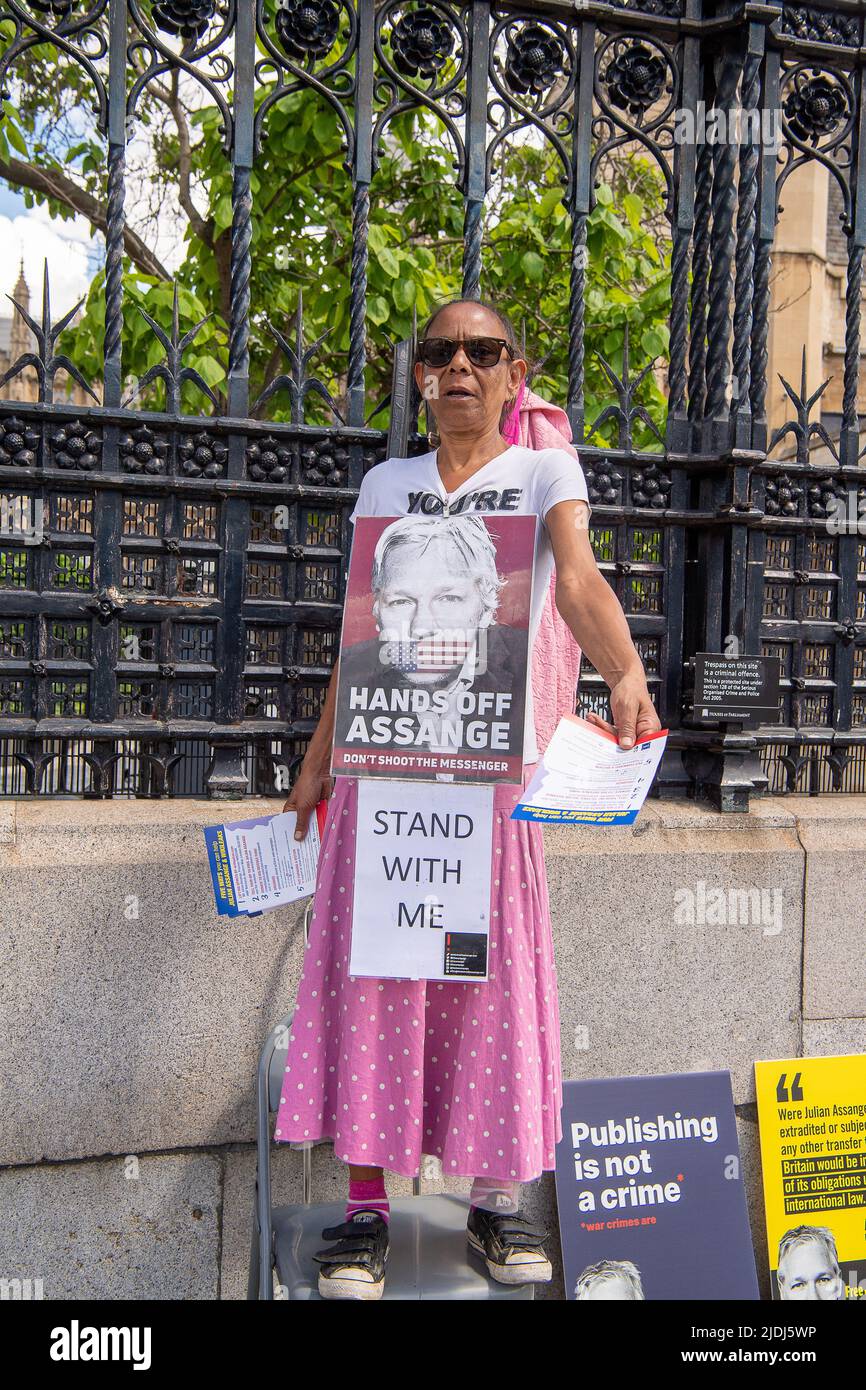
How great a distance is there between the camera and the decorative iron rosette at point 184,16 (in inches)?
136

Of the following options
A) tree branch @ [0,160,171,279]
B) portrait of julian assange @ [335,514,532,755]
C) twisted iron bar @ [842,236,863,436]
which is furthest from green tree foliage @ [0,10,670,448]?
portrait of julian assange @ [335,514,532,755]

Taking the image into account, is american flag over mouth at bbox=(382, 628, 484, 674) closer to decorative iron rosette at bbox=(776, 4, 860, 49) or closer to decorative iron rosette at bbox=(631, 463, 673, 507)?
decorative iron rosette at bbox=(631, 463, 673, 507)

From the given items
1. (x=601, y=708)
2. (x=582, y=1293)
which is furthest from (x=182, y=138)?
(x=582, y=1293)

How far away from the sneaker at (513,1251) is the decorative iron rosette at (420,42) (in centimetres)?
Result: 316

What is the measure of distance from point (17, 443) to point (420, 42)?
1.67 metres

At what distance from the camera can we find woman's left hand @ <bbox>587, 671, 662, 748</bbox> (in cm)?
256

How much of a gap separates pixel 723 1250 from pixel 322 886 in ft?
5.59

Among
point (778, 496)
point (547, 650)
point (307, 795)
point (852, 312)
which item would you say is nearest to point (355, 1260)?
Result: point (307, 795)

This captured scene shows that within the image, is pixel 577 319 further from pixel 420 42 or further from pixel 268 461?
pixel 268 461

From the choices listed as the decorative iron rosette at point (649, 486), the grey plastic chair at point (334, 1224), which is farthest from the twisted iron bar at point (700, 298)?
the grey plastic chair at point (334, 1224)

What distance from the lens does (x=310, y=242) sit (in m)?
7.39

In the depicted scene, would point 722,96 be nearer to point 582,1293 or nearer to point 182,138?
point 582,1293

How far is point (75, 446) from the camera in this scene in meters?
3.42

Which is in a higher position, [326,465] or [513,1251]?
[326,465]
